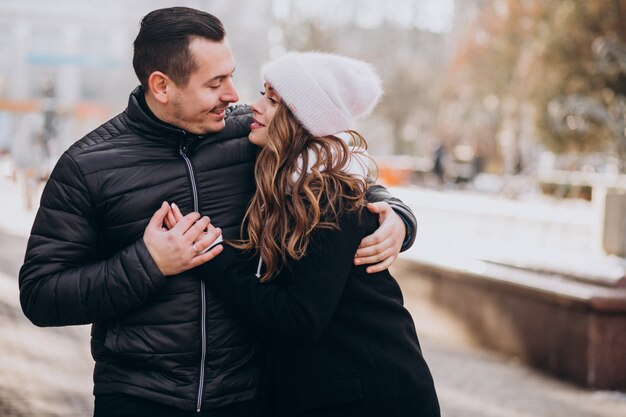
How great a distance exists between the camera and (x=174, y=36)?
267 cm

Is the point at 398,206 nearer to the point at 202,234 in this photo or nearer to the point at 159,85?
the point at 202,234

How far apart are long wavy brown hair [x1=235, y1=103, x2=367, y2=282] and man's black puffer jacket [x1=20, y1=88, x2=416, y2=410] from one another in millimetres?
130

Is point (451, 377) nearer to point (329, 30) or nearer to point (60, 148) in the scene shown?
point (60, 148)

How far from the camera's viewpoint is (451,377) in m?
7.38

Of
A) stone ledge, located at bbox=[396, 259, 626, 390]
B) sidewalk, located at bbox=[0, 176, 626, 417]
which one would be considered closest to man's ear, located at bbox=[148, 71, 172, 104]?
sidewalk, located at bbox=[0, 176, 626, 417]

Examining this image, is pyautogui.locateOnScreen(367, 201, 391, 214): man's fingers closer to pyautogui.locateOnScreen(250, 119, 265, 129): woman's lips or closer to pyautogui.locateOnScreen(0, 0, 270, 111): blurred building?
pyautogui.locateOnScreen(250, 119, 265, 129): woman's lips


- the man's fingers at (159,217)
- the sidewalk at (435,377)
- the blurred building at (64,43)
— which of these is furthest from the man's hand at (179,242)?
the blurred building at (64,43)

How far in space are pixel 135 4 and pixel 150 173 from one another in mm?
51587

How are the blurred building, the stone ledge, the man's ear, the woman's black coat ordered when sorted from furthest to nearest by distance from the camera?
A: 1. the blurred building
2. the stone ledge
3. the man's ear
4. the woman's black coat

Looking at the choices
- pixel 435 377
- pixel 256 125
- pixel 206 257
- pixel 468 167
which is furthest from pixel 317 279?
pixel 468 167

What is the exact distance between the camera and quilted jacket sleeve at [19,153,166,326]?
2.54 m

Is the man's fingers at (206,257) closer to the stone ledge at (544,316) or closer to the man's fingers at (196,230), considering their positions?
the man's fingers at (196,230)

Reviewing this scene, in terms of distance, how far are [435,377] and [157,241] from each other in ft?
16.9

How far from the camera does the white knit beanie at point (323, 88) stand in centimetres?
266
